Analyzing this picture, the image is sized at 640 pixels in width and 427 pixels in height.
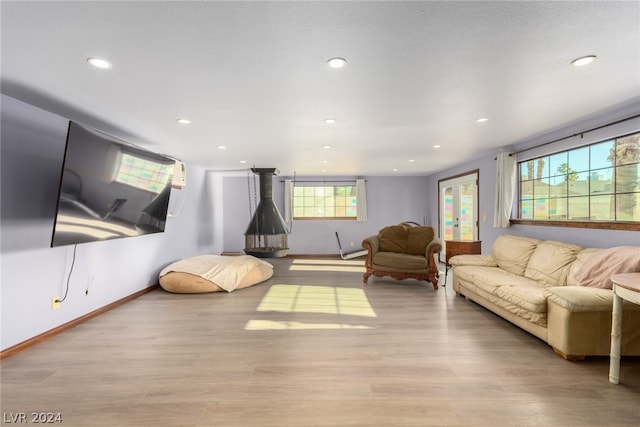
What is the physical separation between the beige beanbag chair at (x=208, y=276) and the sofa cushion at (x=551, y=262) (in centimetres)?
381

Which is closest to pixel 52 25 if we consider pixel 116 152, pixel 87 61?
pixel 87 61

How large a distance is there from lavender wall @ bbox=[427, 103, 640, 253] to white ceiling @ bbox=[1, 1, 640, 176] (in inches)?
7.4

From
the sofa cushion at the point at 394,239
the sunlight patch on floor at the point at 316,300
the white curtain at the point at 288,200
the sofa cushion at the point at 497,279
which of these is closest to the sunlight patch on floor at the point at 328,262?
Answer: the white curtain at the point at 288,200

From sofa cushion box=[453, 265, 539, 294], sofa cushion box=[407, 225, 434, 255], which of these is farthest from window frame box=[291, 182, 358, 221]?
sofa cushion box=[453, 265, 539, 294]

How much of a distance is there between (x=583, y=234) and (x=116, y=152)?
494 cm

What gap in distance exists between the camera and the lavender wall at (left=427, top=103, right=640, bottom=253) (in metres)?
2.74

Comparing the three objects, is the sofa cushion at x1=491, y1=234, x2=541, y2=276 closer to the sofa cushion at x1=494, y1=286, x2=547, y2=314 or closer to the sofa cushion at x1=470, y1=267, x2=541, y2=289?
the sofa cushion at x1=470, y1=267, x2=541, y2=289

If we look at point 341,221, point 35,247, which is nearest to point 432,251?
point 341,221

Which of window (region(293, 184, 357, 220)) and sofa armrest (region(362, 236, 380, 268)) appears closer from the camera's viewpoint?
sofa armrest (region(362, 236, 380, 268))

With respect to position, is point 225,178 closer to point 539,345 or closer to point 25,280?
point 25,280

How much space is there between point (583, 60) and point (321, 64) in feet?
5.35

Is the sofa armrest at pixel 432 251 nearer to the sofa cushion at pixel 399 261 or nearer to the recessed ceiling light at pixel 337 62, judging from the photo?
the sofa cushion at pixel 399 261

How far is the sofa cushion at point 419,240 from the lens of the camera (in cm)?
508

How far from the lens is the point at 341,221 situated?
7605 millimetres
